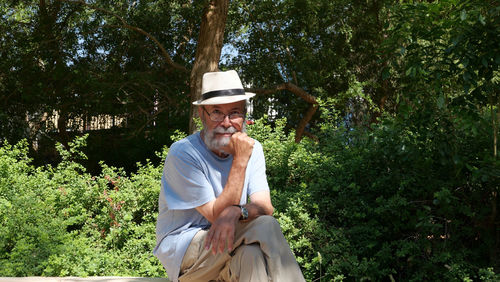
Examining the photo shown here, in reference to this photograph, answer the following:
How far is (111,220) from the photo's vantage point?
564cm

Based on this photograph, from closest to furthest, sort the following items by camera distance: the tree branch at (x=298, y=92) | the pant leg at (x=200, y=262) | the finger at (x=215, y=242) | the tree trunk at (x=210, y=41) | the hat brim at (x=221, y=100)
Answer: the finger at (x=215, y=242) → the pant leg at (x=200, y=262) → the hat brim at (x=221, y=100) → the tree trunk at (x=210, y=41) → the tree branch at (x=298, y=92)

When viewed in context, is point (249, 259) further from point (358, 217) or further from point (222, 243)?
point (358, 217)

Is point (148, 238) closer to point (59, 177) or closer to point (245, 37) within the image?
point (59, 177)

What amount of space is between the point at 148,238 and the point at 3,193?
2028mm

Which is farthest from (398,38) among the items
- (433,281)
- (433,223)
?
(433,281)

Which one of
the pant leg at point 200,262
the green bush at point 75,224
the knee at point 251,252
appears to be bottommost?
the green bush at point 75,224

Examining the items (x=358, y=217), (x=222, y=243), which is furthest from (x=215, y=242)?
(x=358, y=217)

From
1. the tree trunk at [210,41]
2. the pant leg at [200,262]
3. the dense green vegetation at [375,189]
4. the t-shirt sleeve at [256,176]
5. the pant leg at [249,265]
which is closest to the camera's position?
the pant leg at [249,265]

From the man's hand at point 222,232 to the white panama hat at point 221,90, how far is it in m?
0.65

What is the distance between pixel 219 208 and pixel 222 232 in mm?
164

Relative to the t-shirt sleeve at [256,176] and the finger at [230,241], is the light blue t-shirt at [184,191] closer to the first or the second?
the t-shirt sleeve at [256,176]

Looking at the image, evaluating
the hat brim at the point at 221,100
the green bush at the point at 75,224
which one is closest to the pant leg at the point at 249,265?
the hat brim at the point at 221,100

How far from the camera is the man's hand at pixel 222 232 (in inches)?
105

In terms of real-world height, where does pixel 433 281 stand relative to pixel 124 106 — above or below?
below
